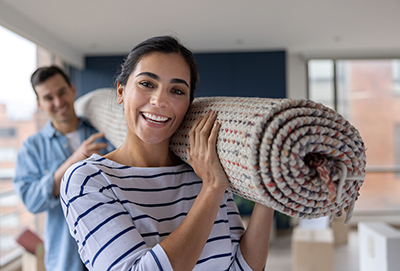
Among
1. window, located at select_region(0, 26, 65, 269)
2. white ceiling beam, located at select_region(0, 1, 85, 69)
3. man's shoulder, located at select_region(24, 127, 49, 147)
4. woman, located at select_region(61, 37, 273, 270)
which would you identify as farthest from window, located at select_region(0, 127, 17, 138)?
woman, located at select_region(61, 37, 273, 270)

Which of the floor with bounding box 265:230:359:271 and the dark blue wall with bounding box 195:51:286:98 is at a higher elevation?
the dark blue wall with bounding box 195:51:286:98

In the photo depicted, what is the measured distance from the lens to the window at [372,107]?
5.72 m

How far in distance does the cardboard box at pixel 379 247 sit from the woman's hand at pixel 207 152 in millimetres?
2225

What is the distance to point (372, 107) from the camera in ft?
19.0

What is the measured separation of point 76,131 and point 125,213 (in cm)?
135

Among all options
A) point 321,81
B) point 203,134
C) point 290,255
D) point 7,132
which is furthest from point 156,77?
point 321,81

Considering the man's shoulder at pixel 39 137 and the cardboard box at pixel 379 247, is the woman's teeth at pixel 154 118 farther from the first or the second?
the cardboard box at pixel 379 247

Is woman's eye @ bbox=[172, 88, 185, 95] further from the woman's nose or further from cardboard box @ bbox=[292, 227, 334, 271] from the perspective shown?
cardboard box @ bbox=[292, 227, 334, 271]

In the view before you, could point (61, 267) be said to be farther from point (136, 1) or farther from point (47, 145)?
point (136, 1)

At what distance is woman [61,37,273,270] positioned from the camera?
0.72 metres

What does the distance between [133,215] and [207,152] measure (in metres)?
0.24

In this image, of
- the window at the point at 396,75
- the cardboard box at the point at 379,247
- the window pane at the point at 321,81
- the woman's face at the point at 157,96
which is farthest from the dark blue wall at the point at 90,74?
the woman's face at the point at 157,96

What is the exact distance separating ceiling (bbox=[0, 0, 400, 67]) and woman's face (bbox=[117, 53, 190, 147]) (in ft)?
8.61

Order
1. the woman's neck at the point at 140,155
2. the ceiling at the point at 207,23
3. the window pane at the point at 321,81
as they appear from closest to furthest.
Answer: the woman's neck at the point at 140,155 < the ceiling at the point at 207,23 < the window pane at the point at 321,81
